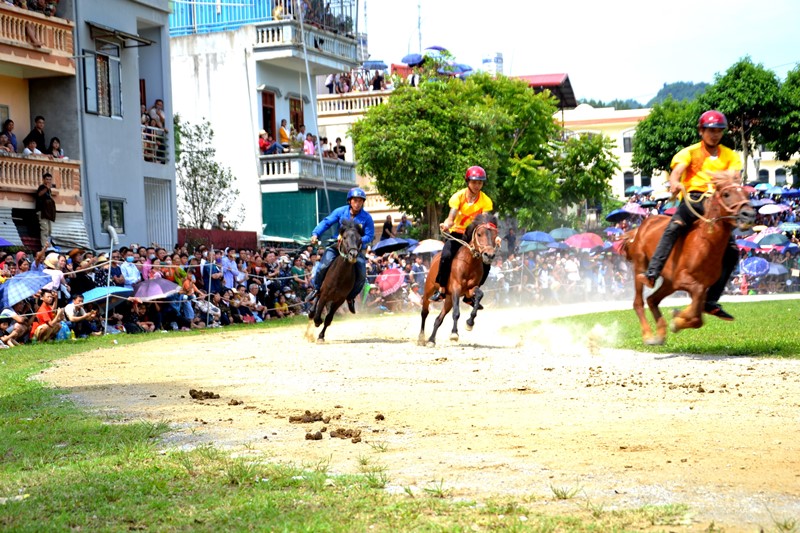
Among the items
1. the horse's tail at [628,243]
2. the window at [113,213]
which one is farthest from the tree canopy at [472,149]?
the horse's tail at [628,243]

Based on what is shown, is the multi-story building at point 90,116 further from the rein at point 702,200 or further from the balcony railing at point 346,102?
the balcony railing at point 346,102

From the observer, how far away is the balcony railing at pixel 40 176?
2759 cm

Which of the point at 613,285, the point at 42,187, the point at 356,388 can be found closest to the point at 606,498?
the point at 356,388

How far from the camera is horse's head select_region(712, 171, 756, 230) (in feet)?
44.3

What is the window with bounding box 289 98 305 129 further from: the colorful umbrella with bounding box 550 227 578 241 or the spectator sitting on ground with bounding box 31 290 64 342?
the spectator sitting on ground with bounding box 31 290 64 342

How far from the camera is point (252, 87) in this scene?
154 ft

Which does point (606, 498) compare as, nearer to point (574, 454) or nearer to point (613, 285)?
point (574, 454)

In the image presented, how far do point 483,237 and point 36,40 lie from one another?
55.8 ft

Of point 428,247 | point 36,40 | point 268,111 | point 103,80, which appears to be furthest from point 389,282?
point 268,111

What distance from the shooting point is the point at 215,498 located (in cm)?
665

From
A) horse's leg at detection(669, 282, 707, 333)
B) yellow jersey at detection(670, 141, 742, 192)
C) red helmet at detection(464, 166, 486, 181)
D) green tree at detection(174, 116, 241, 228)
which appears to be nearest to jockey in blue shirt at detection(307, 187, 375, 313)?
red helmet at detection(464, 166, 486, 181)

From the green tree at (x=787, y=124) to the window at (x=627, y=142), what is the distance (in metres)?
46.3

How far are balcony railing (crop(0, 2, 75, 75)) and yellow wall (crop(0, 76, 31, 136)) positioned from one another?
1.56 m

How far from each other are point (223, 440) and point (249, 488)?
212 cm
